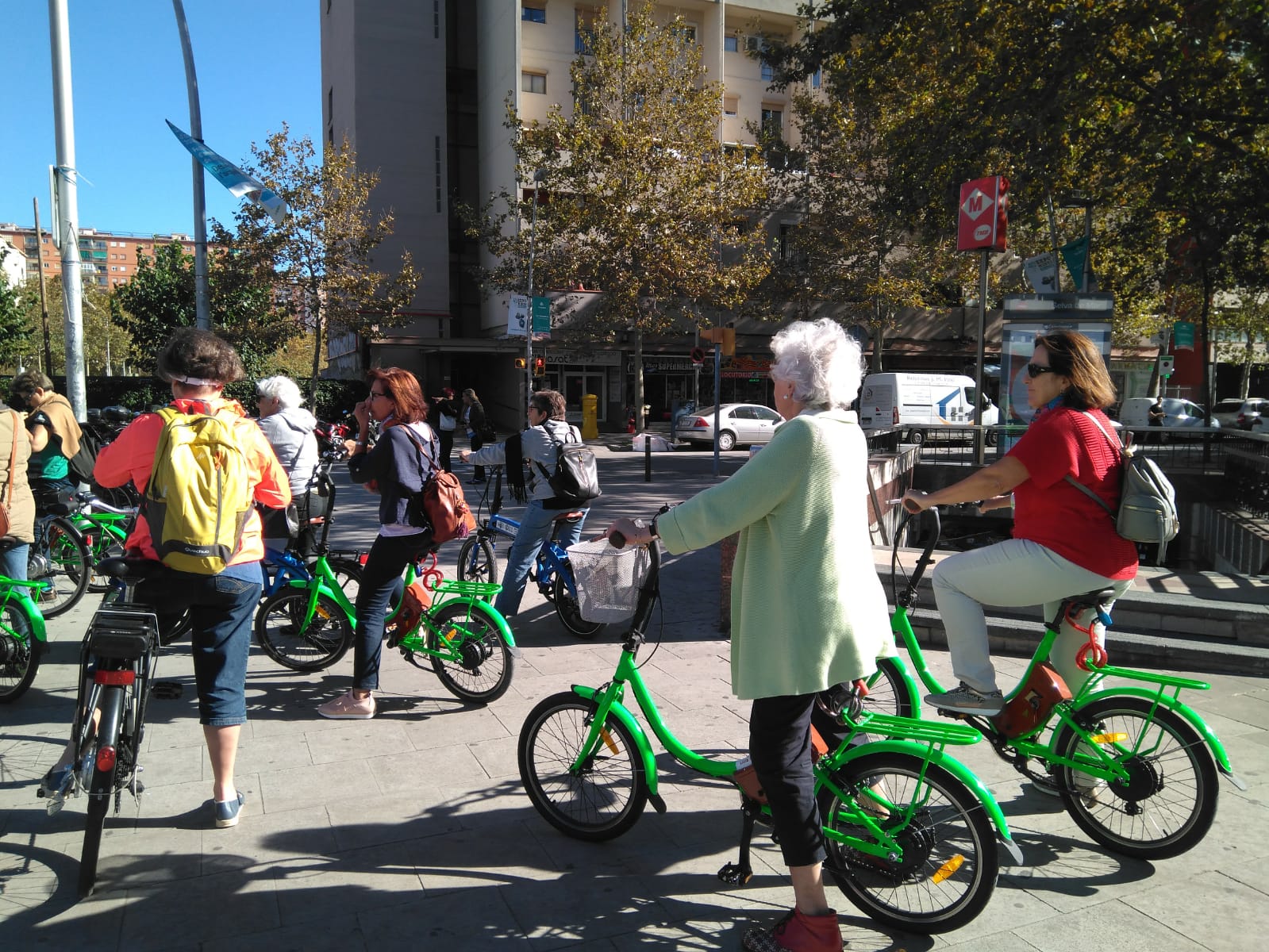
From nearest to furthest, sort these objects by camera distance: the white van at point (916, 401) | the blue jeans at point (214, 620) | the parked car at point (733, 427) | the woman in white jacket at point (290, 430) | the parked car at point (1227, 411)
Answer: the blue jeans at point (214, 620) < the woman in white jacket at point (290, 430) < the white van at point (916, 401) < the parked car at point (733, 427) < the parked car at point (1227, 411)

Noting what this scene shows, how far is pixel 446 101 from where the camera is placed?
38000 mm

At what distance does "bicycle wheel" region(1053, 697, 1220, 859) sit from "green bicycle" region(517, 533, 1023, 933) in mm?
750

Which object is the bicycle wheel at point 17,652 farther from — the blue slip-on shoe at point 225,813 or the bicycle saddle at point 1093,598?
the bicycle saddle at point 1093,598

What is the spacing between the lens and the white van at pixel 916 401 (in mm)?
25562

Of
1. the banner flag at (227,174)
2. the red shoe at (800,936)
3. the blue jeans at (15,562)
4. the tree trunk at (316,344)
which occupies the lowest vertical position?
the red shoe at (800,936)

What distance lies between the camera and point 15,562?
5547mm

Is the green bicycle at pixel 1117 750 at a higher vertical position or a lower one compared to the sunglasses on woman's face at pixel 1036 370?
lower

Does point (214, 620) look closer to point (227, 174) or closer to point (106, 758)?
point (106, 758)

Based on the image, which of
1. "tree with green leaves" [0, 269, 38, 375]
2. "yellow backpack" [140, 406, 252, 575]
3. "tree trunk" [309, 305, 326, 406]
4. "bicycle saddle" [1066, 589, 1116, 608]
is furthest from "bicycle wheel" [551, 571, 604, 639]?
"tree with green leaves" [0, 269, 38, 375]

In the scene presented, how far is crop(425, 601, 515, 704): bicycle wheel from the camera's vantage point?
4887mm

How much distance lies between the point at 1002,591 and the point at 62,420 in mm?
6797

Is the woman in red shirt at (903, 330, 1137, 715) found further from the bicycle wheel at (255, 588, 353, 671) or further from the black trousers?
the bicycle wheel at (255, 588, 353, 671)

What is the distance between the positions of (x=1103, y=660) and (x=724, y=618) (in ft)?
11.1

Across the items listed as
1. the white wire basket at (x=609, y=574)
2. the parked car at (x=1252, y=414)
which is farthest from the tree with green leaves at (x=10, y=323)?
the parked car at (x=1252, y=414)
